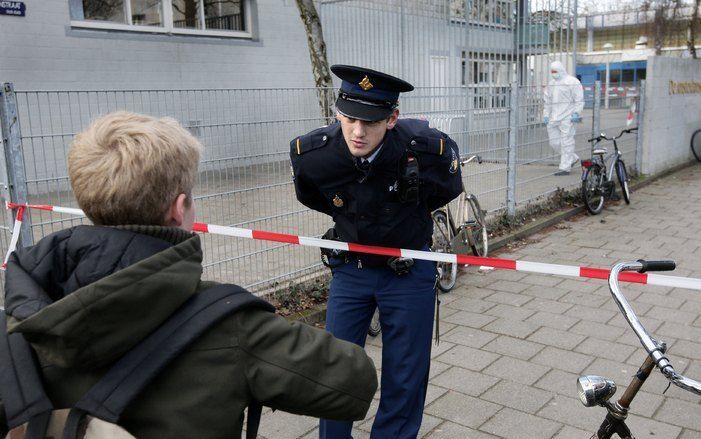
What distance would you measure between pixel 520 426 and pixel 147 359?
9.19ft

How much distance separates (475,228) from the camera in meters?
6.62

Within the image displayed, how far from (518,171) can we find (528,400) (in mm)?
5140

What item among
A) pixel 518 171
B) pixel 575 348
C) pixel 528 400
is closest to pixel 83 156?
pixel 528 400

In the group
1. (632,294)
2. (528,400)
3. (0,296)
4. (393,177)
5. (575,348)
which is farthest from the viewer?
(632,294)

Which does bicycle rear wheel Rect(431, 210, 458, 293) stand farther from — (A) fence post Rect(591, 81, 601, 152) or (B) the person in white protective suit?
(A) fence post Rect(591, 81, 601, 152)

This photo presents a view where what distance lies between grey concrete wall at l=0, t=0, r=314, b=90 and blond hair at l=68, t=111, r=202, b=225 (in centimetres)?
913

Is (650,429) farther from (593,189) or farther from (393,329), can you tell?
(593,189)

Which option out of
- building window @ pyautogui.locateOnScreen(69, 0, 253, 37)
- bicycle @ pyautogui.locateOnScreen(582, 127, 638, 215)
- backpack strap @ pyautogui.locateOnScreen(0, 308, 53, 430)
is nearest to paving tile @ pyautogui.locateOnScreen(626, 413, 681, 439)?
backpack strap @ pyautogui.locateOnScreen(0, 308, 53, 430)

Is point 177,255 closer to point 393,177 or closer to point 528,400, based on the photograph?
point 393,177

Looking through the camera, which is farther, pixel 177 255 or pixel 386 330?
pixel 386 330

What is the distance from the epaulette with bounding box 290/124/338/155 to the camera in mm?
2992

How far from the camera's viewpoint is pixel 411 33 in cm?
1445

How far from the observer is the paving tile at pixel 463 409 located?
12.1 feet

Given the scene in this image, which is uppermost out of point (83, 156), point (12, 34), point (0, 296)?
point (12, 34)
